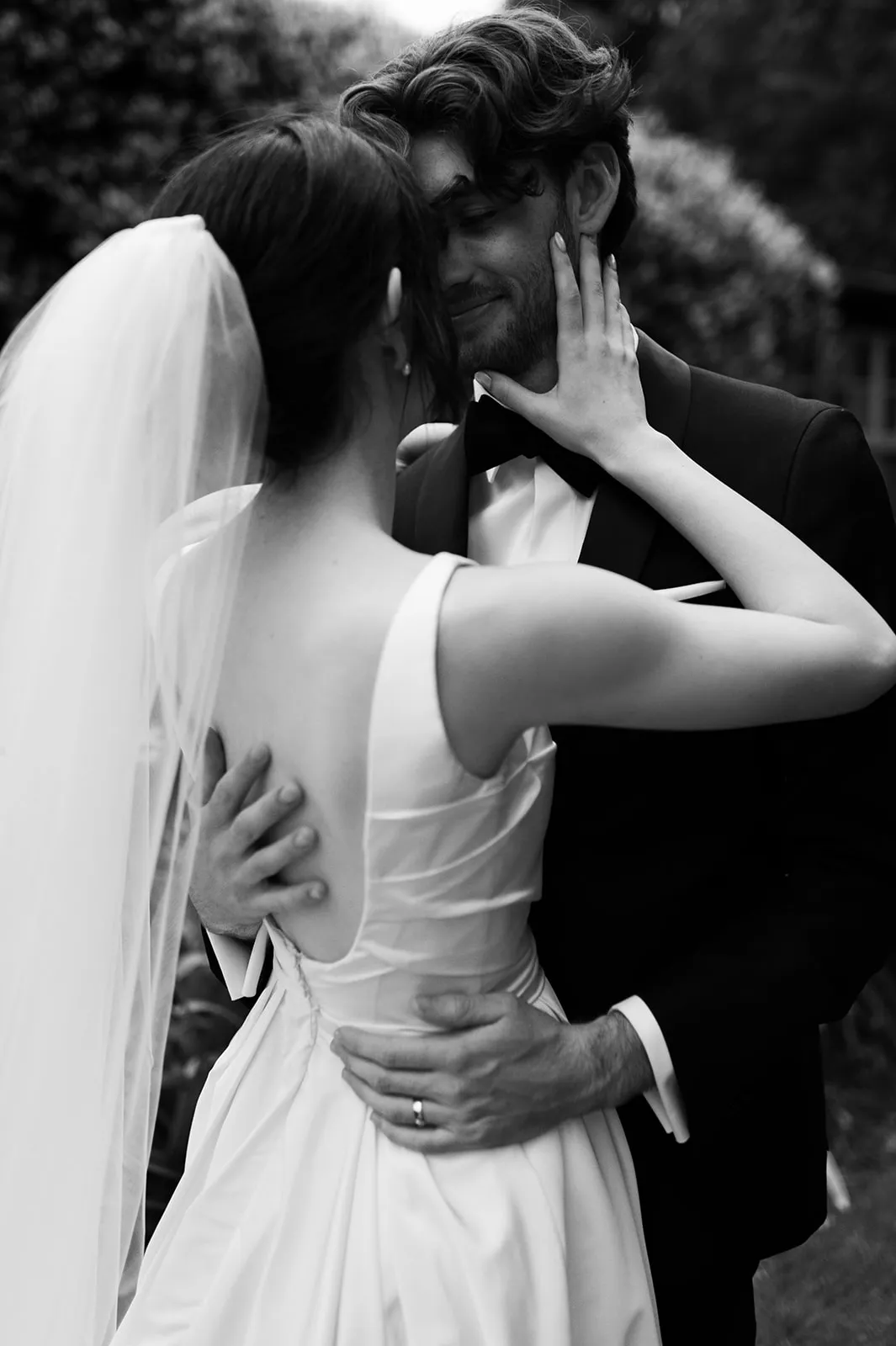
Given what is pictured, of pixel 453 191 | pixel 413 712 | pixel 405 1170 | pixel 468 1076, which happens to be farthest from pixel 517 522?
pixel 405 1170

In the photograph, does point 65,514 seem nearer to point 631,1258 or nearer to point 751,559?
point 751,559

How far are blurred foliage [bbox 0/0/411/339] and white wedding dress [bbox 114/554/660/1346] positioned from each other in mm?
4356

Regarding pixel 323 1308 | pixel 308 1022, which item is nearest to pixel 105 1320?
pixel 323 1308

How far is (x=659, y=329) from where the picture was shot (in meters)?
8.23

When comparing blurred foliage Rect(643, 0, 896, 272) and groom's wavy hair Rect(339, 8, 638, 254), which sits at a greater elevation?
groom's wavy hair Rect(339, 8, 638, 254)

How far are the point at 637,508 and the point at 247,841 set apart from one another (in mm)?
808

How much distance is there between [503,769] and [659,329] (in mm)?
6912

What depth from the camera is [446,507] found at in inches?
95.0

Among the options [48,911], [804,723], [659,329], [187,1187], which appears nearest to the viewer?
[48,911]

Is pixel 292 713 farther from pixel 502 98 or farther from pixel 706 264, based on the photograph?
pixel 706 264

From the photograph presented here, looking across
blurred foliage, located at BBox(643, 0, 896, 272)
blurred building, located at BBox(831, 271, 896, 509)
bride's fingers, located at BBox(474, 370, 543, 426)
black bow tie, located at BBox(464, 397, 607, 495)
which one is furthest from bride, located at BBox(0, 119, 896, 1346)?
blurred foliage, located at BBox(643, 0, 896, 272)

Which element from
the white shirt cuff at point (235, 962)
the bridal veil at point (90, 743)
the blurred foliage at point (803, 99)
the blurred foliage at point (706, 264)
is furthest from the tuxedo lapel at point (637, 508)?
the blurred foliage at point (803, 99)

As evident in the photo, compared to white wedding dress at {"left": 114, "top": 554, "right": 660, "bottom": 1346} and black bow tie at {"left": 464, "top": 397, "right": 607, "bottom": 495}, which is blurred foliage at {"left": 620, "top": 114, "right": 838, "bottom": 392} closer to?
black bow tie at {"left": 464, "top": 397, "right": 607, "bottom": 495}

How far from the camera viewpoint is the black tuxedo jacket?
6.91 feet
